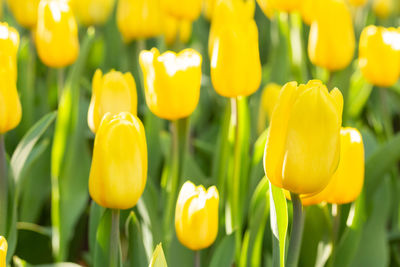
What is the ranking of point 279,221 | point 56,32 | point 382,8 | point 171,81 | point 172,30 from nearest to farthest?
point 279,221 < point 171,81 < point 56,32 < point 172,30 < point 382,8

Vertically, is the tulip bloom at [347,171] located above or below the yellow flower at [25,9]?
below

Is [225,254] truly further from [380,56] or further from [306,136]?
[380,56]

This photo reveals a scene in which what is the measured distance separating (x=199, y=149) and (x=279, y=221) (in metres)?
0.72

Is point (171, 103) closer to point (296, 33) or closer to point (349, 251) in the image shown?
point (349, 251)

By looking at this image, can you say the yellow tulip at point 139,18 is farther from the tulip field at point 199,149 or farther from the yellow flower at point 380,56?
the yellow flower at point 380,56

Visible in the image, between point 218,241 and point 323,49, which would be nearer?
point 218,241

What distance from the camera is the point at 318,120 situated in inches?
28.1

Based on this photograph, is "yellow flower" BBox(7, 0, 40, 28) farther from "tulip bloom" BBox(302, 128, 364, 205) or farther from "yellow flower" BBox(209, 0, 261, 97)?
"tulip bloom" BBox(302, 128, 364, 205)


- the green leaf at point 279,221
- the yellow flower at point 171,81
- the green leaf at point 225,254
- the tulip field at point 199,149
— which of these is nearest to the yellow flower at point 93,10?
the tulip field at point 199,149

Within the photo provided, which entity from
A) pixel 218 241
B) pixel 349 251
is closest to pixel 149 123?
pixel 218 241

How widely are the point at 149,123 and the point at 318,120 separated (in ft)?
2.10

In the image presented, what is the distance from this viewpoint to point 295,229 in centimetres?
80

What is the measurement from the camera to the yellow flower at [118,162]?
0.79 meters

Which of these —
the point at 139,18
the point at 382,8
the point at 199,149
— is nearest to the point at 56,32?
the point at 139,18
